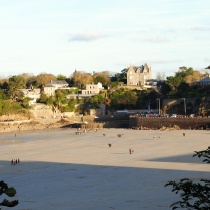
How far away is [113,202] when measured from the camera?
1798cm

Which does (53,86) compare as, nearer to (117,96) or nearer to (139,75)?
(117,96)

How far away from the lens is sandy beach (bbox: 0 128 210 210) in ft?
60.2

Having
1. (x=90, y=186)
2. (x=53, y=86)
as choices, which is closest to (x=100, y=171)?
(x=90, y=186)

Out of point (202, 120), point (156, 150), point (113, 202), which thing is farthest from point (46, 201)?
point (202, 120)

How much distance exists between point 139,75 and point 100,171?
2763 inches

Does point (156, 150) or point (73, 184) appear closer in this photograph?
point (73, 184)

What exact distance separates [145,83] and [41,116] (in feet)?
92.3

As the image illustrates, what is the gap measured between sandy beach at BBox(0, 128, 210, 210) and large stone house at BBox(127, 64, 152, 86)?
49714mm

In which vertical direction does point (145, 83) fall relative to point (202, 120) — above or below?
above

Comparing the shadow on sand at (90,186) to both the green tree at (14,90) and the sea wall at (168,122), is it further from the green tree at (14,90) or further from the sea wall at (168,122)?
the green tree at (14,90)

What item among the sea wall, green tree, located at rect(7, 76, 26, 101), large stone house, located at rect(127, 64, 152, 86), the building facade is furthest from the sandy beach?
large stone house, located at rect(127, 64, 152, 86)

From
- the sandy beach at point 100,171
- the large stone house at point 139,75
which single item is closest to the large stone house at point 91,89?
the large stone house at point 139,75

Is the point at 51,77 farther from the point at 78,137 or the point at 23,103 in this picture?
→ the point at 78,137

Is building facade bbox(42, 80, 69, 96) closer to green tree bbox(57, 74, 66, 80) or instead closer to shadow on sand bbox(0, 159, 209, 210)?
green tree bbox(57, 74, 66, 80)
